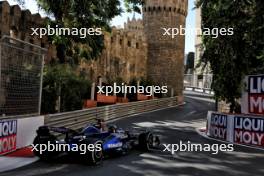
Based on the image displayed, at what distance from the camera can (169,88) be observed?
1886 inches

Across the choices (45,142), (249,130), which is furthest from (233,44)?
(45,142)

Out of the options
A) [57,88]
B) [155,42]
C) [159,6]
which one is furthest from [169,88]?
[57,88]

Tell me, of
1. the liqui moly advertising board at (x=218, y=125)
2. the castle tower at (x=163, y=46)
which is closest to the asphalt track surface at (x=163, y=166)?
the liqui moly advertising board at (x=218, y=125)

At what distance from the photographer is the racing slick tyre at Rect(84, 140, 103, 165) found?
10953 millimetres

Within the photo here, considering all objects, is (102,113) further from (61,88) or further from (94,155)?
(94,155)

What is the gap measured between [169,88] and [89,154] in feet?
122

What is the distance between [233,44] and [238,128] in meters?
3.33

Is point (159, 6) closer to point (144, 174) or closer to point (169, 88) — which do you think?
Answer: point (169, 88)

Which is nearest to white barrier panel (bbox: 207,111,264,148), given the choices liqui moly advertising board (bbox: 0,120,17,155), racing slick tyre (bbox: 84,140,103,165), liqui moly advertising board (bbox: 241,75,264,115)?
liqui moly advertising board (bbox: 241,75,264,115)

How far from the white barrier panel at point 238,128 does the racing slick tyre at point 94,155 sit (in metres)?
6.64

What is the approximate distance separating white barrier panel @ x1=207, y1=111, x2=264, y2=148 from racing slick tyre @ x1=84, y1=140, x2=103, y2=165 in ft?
21.8

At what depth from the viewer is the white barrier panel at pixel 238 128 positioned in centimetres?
1573

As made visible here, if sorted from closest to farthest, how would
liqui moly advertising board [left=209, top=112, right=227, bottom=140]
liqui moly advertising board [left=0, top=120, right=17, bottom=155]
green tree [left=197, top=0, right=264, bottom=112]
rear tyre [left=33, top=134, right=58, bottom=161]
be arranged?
rear tyre [left=33, top=134, right=58, bottom=161], liqui moly advertising board [left=0, top=120, right=17, bottom=155], green tree [left=197, top=0, right=264, bottom=112], liqui moly advertising board [left=209, top=112, right=227, bottom=140]

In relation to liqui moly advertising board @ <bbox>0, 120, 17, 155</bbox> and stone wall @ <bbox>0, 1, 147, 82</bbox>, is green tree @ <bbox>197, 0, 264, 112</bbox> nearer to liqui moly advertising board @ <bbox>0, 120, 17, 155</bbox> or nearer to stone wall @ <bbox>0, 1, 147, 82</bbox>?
liqui moly advertising board @ <bbox>0, 120, 17, 155</bbox>
